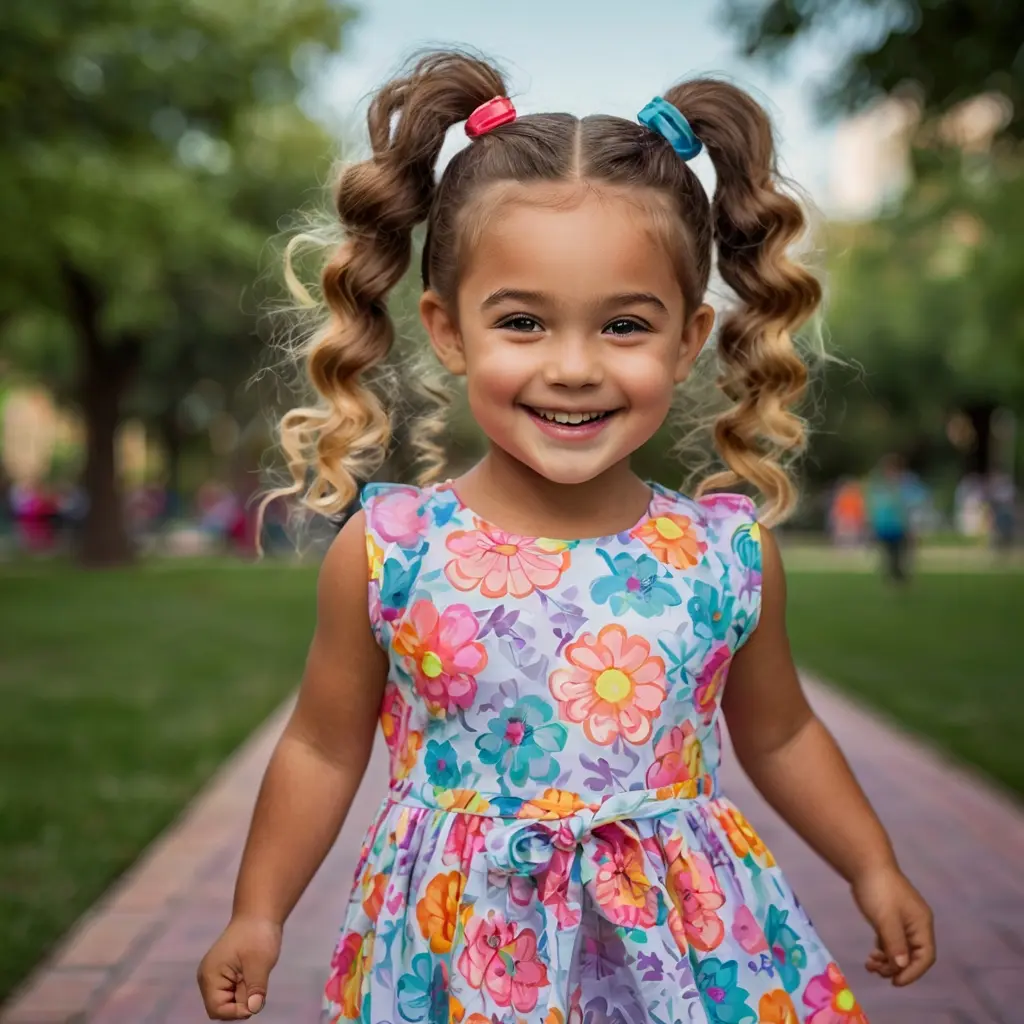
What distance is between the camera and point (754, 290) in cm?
217

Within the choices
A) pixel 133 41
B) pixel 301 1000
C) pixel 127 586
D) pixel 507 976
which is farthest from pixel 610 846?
pixel 127 586

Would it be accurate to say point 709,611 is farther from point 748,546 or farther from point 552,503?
point 552,503

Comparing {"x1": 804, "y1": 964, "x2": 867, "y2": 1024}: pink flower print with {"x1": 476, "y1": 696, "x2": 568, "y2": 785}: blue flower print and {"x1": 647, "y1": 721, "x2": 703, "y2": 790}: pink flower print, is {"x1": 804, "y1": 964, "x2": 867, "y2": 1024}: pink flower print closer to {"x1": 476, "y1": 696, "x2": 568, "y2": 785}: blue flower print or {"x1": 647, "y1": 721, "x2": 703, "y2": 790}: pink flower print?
{"x1": 647, "y1": 721, "x2": 703, "y2": 790}: pink flower print

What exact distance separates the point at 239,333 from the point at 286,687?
17920mm

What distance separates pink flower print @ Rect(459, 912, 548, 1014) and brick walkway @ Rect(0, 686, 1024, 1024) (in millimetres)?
1622

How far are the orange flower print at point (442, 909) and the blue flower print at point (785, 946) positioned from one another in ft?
1.41

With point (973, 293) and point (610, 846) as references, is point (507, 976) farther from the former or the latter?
point (973, 293)

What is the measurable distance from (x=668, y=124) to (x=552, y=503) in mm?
554

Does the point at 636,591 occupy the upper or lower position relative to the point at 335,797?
upper

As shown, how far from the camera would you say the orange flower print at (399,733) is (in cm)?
193

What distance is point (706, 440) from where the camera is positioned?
2434mm

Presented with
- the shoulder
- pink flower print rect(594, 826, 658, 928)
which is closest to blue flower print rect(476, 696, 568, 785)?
pink flower print rect(594, 826, 658, 928)

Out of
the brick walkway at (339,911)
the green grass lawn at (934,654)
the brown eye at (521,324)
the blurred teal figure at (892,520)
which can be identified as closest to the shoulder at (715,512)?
the brown eye at (521,324)

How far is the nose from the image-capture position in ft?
5.92
